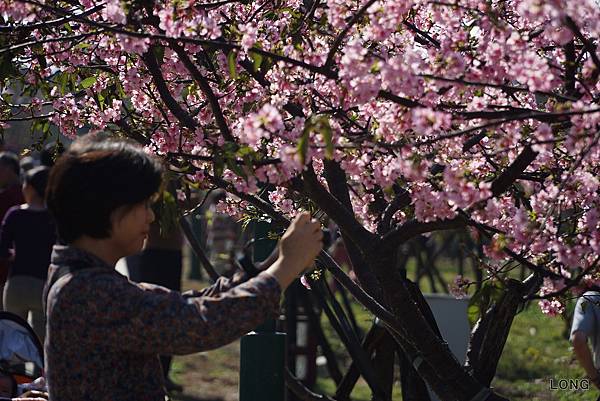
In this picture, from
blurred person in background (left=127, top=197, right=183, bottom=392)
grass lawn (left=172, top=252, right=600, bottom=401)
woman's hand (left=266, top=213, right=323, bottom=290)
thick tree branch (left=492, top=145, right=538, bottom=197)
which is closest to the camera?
woman's hand (left=266, top=213, right=323, bottom=290)

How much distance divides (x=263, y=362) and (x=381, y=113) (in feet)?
7.81

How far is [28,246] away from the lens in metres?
7.86

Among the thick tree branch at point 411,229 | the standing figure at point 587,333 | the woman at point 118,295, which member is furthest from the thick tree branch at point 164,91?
the standing figure at point 587,333

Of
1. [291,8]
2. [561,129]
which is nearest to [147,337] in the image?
[561,129]

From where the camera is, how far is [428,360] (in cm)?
435

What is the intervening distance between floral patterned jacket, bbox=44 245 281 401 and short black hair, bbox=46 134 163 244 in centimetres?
9

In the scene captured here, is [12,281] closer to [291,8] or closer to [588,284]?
[291,8]

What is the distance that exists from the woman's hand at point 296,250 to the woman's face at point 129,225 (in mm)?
370

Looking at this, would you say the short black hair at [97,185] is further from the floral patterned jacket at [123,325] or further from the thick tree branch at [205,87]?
the thick tree branch at [205,87]

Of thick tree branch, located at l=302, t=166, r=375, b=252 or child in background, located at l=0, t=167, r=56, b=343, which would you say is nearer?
thick tree branch, located at l=302, t=166, r=375, b=252

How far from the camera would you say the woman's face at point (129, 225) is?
9.94 feet

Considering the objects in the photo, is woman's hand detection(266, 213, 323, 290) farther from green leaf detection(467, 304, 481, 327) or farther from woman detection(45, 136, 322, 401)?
green leaf detection(467, 304, 481, 327)

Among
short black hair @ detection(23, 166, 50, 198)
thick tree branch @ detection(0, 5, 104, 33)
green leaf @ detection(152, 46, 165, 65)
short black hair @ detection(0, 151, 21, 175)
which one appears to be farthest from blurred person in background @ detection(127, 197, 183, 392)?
green leaf @ detection(152, 46, 165, 65)

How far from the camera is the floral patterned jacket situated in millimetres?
2797
